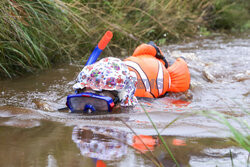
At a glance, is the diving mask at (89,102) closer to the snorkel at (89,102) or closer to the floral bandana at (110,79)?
the snorkel at (89,102)

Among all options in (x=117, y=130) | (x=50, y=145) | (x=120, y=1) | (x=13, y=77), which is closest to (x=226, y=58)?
(x=120, y=1)

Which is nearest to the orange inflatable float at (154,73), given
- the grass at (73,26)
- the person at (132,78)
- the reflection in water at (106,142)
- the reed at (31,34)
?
the person at (132,78)

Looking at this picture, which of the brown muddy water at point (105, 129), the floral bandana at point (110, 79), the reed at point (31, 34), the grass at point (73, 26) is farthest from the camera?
the grass at point (73, 26)

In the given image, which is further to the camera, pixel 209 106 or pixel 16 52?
pixel 16 52

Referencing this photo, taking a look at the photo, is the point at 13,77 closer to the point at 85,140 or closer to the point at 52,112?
the point at 52,112

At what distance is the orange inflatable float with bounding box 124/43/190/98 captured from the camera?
400 cm

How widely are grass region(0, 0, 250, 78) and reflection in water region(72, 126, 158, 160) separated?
1.77 meters

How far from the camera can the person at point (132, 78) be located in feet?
10.7

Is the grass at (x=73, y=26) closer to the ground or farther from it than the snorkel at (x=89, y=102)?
farther from it

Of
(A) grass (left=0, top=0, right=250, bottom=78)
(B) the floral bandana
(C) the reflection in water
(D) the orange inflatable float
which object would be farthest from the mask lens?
(A) grass (left=0, top=0, right=250, bottom=78)

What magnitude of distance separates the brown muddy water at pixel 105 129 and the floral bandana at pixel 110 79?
0.56 feet

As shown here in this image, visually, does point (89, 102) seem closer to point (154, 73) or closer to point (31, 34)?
point (154, 73)

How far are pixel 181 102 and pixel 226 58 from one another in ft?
8.02

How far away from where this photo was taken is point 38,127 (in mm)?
2707
